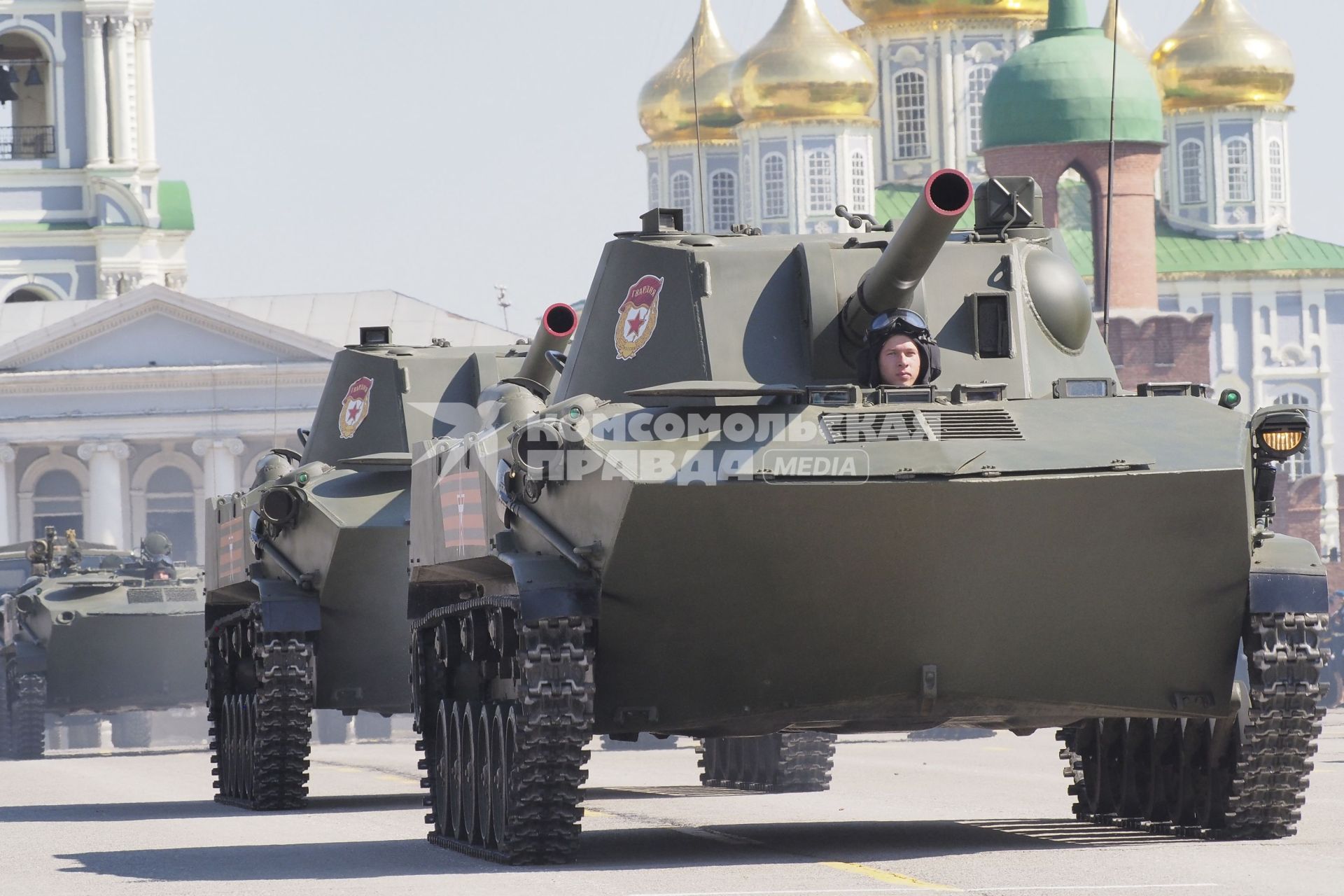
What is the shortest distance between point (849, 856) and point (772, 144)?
7770 centimetres

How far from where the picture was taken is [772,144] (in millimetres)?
89312

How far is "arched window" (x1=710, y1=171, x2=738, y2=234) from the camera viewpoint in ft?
312

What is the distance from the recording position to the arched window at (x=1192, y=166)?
9319cm

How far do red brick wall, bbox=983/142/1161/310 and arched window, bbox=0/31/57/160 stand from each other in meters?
30.7

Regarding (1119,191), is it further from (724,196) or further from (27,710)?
(27,710)

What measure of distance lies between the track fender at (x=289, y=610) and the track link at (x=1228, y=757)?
530cm

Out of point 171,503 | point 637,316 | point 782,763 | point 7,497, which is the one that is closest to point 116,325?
point 7,497

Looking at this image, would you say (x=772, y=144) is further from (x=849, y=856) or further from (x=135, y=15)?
(x=849, y=856)

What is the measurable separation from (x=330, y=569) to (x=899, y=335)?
20.4 feet

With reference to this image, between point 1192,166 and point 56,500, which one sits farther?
point 1192,166

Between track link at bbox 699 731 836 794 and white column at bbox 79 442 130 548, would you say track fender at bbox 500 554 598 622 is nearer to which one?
track link at bbox 699 731 836 794

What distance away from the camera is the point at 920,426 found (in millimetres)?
11586

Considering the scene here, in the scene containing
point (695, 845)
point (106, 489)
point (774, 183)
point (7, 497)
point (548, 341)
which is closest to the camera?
point (695, 845)

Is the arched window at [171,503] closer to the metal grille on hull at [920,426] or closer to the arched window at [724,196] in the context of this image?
the arched window at [724,196]
